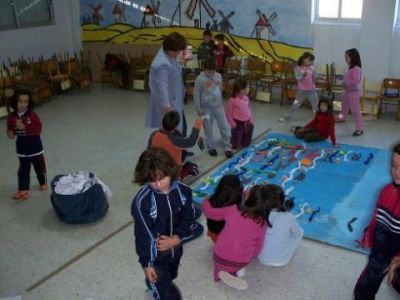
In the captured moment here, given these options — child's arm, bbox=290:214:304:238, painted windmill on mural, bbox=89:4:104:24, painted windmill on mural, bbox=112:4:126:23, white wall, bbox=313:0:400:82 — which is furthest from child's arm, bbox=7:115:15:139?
painted windmill on mural, bbox=89:4:104:24

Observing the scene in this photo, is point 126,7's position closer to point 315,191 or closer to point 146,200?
point 315,191

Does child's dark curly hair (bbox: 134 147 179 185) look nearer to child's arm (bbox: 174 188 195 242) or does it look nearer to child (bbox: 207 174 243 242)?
child's arm (bbox: 174 188 195 242)

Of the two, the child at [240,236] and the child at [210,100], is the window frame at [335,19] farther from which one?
the child at [240,236]

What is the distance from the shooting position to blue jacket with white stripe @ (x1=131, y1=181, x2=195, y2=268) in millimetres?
2211

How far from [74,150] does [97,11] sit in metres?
4.56

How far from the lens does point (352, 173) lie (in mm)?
4762

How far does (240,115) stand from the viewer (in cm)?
552

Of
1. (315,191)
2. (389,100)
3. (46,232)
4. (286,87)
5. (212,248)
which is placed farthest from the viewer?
(286,87)

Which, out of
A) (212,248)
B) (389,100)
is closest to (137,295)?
(212,248)

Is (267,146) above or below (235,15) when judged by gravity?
below

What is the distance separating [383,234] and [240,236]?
965mm

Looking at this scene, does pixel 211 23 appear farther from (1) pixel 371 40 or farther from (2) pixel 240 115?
(2) pixel 240 115

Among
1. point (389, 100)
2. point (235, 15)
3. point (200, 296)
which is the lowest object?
point (200, 296)

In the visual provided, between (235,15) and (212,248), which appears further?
(235,15)
